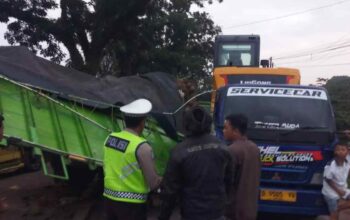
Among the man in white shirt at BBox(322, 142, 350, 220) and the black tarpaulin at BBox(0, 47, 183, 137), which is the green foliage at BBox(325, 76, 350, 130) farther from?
the man in white shirt at BBox(322, 142, 350, 220)

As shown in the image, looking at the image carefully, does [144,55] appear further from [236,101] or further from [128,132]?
[128,132]

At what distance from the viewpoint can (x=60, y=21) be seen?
22.1m

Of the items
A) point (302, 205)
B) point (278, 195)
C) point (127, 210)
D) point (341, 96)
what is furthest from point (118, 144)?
point (341, 96)

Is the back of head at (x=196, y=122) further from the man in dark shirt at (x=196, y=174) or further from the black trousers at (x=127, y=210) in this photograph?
the black trousers at (x=127, y=210)

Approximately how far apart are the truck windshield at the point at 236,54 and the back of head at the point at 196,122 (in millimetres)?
11135

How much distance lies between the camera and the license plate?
7820 mm

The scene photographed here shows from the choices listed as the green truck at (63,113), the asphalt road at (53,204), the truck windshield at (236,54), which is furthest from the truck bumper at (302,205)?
the truck windshield at (236,54)

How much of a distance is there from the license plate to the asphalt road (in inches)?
54.2

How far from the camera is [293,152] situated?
783 cm

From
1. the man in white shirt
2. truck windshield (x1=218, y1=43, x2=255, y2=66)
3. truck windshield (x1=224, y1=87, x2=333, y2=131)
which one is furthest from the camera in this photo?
truck windshield (x1=218, y1=43, x2=255, y2=66)

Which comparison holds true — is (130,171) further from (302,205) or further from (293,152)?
(302,205)

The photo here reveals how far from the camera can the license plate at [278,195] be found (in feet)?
25.7

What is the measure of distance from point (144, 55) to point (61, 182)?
1587 cm

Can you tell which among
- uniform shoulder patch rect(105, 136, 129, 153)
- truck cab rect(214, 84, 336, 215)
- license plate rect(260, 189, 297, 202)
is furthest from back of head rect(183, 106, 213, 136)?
license plate rect(260, 189, 297, 202)
